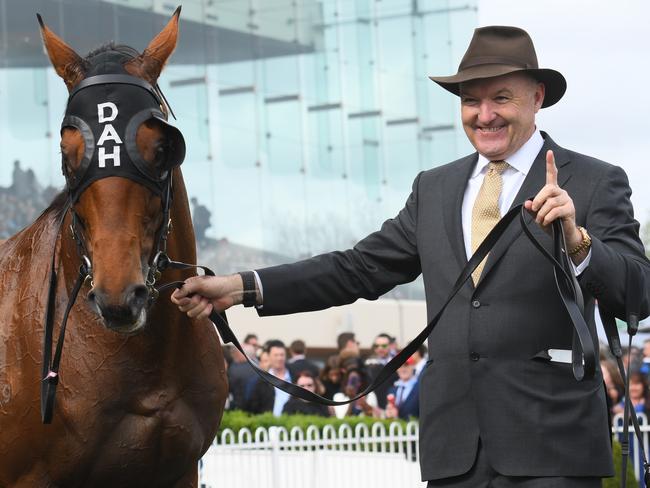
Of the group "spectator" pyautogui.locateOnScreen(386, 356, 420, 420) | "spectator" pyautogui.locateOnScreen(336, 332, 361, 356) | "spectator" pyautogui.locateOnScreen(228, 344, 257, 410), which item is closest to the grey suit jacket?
"spectator" pyautogui.locateOnScreen(386, 356, 420, 420)

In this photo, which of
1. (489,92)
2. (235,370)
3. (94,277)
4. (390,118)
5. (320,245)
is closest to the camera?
(94,277)

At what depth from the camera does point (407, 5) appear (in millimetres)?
26172

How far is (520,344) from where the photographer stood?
12.6 ft

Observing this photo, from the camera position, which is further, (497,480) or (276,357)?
(276,357)

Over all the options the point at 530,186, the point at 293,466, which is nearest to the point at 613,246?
the point at 530,186

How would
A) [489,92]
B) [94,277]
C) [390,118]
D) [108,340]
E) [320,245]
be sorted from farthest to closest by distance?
[390,118] < [320,245] < [108,340] < [489,92] < [94,277]

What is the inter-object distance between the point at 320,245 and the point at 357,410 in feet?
33.8

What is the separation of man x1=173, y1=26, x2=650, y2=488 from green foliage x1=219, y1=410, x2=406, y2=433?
6.50 m

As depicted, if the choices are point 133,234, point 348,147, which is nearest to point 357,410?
point 133,234

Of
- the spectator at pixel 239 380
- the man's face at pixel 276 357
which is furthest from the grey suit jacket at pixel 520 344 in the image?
the spectator at pixel 239 380

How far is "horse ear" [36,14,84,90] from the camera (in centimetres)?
413

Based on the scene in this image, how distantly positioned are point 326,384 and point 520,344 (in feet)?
28.9

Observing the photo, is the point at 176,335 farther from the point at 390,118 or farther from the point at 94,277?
the point at 390,118

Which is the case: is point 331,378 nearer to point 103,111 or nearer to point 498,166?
point 498,166
